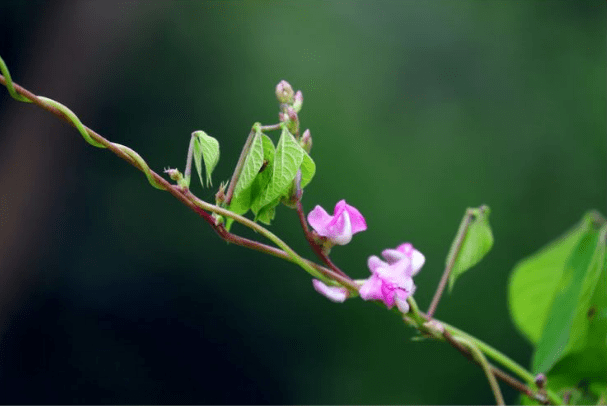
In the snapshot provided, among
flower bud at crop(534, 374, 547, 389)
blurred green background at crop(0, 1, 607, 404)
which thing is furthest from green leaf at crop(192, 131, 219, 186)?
blurred green background at crop(0, 1, 607, 404)


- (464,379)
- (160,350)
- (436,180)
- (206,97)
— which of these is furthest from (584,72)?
(160,350)

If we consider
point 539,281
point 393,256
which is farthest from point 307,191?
point 393,256

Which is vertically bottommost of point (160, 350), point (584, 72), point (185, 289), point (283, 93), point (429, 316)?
point (160, 350)

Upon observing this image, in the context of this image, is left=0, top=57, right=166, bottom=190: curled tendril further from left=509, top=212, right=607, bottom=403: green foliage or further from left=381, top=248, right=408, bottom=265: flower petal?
left=509, top=212, right=607, bottom=403: green foliage

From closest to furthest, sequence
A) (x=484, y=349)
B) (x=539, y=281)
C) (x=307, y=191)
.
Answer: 1. (x=484, y=349)
2. (x=539, y=281)
3. (x=307, y=191)

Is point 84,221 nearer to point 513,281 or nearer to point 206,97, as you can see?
point 206,97

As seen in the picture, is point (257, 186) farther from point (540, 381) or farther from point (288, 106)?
point (540, 381)
